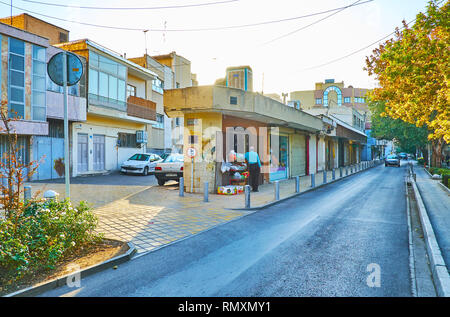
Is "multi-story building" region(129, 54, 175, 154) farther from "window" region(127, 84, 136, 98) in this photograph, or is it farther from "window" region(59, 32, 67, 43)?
"window" region(59, 32, 67, 43)

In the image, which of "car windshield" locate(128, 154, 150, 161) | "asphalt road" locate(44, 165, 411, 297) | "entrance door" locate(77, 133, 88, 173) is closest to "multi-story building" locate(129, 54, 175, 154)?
"car windshield" locate(128, 154, 150, 161)

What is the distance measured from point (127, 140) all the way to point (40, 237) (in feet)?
68.2

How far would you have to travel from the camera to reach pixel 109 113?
20484 mm

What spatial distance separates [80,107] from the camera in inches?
719

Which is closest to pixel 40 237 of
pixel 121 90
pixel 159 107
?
pixel 121 90

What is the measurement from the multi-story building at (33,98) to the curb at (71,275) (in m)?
11.4

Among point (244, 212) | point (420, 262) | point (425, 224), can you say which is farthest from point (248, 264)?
point (425, 224)

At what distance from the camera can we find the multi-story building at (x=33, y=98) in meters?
14.3

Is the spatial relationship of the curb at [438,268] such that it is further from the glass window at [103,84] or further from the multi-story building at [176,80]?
the multi-story building at [176,80]

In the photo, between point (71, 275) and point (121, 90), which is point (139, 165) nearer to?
point (121, 90)

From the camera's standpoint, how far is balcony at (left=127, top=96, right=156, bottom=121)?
23.0m

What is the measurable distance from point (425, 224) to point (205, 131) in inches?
320

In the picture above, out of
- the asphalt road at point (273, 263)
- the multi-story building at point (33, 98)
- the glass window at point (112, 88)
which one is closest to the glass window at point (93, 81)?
the multi-story building at point (33, 98)
